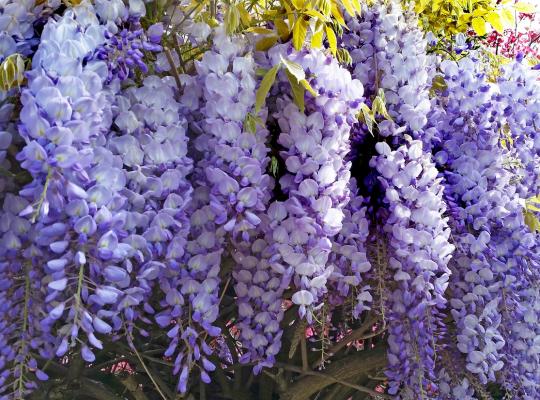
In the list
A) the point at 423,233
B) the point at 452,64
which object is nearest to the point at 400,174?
the point at 423,233

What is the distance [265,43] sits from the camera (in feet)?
2.81

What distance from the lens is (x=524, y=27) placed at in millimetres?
1795

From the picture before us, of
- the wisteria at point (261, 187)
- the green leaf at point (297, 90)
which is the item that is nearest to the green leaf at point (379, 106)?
the wisteria at point (261, 187)

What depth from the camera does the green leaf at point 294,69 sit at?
2.53ft

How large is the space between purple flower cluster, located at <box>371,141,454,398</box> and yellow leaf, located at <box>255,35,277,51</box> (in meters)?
0.18

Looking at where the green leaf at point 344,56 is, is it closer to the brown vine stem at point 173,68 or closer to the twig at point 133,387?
the brown vine stem at point 173,68

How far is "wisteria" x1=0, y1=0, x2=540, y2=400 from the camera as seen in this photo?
707 millimetres

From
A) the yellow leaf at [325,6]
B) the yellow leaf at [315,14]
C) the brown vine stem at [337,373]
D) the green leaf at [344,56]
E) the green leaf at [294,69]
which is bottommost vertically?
the brown vine stem at [337,373]

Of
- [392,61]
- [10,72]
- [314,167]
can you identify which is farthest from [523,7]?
[10,72]

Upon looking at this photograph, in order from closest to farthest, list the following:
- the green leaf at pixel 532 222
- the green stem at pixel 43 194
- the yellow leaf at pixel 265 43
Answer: the green stem at pixel 43 194 < the yellow leaf at pixel 265 43 < the green leaf at pixel 532 222

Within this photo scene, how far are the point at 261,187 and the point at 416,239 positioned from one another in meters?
0.21

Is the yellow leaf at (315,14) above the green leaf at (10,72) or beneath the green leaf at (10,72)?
above

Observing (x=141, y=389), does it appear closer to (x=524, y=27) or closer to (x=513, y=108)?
(x=513, y=108)

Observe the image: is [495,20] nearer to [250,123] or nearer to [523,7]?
[523,7]
